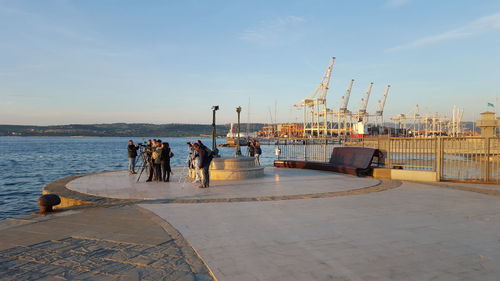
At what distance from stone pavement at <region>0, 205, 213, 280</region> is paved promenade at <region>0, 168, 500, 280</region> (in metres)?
0.02

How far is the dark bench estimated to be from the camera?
14.8m

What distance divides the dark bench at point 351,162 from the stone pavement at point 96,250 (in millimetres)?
9841

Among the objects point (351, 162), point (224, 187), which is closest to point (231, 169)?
point (224, 187)

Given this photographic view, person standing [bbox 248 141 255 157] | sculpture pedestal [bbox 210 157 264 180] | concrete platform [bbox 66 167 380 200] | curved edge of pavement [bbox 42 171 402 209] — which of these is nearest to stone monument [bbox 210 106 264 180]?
sculpture pedestal [bbox 210 157 264 180]

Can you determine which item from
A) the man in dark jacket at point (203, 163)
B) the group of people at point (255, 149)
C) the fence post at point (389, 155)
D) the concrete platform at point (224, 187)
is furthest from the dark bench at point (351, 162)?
the man in dark jacket at point (203, 163)

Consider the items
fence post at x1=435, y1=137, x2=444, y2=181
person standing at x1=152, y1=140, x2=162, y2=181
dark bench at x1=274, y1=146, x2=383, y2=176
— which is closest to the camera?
fence post at x1=435, y1=137, x2=444, y2=181

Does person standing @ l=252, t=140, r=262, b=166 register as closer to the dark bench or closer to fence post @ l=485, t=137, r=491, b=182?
the dark bench

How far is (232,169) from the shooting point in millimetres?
14047

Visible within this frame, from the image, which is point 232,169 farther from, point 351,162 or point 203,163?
point 351,162

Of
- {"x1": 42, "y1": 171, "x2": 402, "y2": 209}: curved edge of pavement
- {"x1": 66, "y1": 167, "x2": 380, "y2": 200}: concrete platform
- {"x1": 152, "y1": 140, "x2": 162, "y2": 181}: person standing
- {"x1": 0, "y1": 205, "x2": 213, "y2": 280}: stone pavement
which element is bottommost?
{"x1": 66, "y1": 167, "x2": 380, "y2": 200}: concrete platform

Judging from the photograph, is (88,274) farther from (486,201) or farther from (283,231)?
(486,201)

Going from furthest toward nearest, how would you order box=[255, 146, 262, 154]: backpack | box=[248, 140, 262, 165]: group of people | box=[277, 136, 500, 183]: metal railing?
box=[248, 140, 262, 165]: group of people
box=[255, 146, 262, 154]: backpack
box=[277, 136, 500, 183]: metal railing

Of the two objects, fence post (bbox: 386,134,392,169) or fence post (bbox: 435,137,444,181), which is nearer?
fence post (bbox: 435,137,444,181)

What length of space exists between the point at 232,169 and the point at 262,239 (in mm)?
8243
